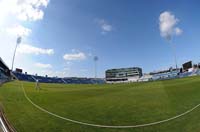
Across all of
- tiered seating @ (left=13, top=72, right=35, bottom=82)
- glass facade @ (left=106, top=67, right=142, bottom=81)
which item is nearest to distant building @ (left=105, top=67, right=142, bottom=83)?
glass facade @ (left=106, top=67, right=142, bottom=81)

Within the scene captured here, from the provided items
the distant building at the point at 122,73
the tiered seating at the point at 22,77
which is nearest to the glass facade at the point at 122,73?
the distant building at the point at 122,73

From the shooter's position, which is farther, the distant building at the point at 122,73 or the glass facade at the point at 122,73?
the glass facade at the point at 122,73

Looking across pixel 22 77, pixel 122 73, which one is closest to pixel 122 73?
pixel 122 73

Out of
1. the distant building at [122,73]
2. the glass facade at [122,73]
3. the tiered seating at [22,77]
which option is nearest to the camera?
the tiered seating at [22,77]

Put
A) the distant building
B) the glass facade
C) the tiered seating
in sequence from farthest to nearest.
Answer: the glass facade → the distant building → the tiered seating

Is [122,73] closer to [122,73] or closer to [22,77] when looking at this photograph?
[122,73]

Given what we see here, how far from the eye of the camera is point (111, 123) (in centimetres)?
781

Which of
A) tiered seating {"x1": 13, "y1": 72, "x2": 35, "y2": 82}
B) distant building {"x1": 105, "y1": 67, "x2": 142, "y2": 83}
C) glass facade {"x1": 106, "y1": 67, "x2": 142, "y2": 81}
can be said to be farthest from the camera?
glass facade {"x1": 106, "y1": 67, "x2": 142, "y2": 81}

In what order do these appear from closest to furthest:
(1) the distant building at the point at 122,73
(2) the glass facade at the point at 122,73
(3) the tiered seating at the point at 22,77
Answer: (3) the tiered seating at the point at 22,77 < (1) the distant building at the point at 122,73 < (2) the glass facade at the point at 122,73

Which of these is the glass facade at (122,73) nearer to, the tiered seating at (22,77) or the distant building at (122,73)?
the distant building at (122,73)

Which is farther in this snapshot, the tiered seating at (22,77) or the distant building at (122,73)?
the distant building at (122,73)

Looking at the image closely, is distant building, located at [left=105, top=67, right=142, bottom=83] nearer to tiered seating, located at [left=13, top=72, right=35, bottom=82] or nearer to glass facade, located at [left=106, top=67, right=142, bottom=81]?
glass facade, located at [left=106, top=67, right=142, bottom=81]

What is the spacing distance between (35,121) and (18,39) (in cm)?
5737

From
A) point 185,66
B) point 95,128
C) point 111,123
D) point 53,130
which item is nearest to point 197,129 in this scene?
point 111,123
